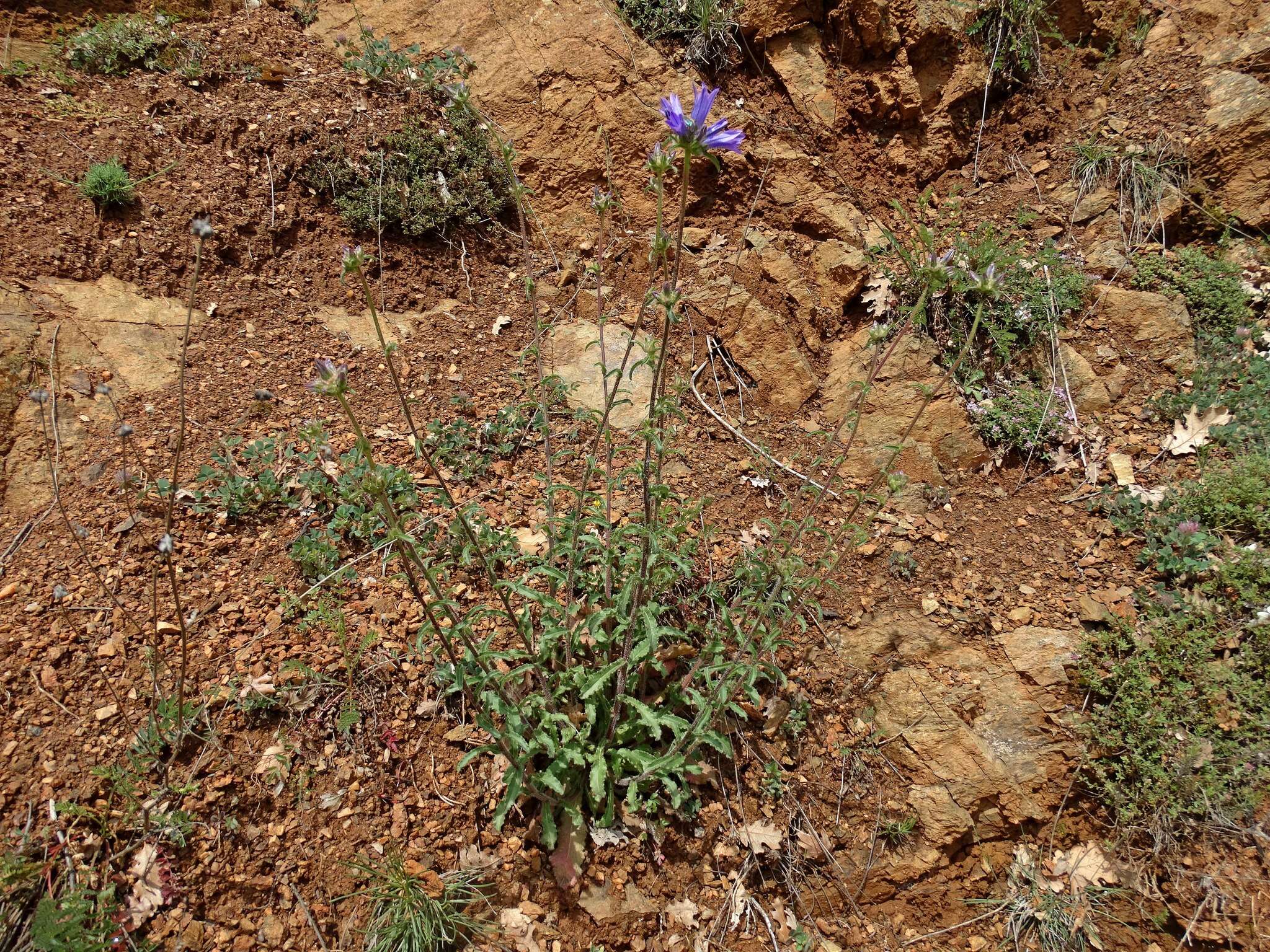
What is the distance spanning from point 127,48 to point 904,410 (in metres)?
6.07

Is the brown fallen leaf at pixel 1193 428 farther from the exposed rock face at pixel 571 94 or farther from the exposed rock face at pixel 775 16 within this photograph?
the exposed rock face at pixel 775 16

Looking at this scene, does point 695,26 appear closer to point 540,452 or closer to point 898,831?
point 540,452

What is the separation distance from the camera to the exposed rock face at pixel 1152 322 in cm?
476

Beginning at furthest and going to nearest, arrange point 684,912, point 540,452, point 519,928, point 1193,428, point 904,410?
point 904,410, point 1193,428, point 540,452, point 684,912, point 519,928

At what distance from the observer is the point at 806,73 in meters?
5.42

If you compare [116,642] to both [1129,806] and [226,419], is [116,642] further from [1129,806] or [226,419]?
[1129,806]

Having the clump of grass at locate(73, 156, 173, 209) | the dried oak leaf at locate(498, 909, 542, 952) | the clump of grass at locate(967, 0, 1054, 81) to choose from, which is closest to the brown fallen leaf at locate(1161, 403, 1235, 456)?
the clump of grass at locate(967, 0, 1054, 81)

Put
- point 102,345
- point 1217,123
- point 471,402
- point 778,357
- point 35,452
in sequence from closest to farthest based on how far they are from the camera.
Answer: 1. point 35,452
2. point 102,345
3. point 471,402
4. point 778,357
5. point 1217,123

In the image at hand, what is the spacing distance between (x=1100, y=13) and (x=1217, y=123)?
1.33m

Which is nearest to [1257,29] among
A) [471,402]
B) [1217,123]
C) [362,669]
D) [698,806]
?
[1217,123]

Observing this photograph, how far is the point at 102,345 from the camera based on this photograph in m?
4.02

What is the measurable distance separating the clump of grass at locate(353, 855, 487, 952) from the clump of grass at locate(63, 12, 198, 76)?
5621 millimetres

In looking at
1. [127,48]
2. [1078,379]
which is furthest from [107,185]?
[1078,379]

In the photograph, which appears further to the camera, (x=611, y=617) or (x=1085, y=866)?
(x=1085, y=866)
